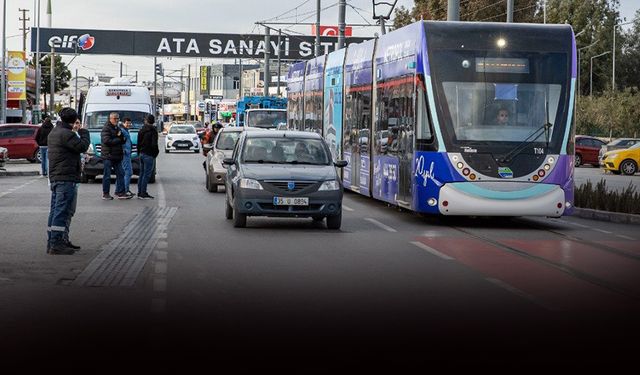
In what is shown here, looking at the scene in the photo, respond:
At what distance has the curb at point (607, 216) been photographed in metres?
24.1

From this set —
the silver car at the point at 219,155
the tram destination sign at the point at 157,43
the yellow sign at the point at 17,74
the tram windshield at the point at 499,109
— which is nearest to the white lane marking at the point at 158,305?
the tram windshield at the point at 499,109

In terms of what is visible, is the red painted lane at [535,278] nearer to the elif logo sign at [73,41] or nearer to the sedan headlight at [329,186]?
the sedan headlight at [329,186]

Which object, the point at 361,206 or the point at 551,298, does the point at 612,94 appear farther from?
the point at 551,298

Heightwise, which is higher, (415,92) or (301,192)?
(415,92)

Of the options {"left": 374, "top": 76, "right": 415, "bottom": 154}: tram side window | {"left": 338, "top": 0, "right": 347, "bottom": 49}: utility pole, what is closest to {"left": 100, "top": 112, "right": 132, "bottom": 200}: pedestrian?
{"left": 374, "top": 76, "right": 415, "bottom": 154}: tram side window

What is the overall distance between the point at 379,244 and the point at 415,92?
4.39 meters

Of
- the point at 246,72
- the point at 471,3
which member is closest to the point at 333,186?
the point at 471,3

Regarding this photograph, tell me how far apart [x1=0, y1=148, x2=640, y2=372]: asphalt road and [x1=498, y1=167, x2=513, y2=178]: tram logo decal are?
923mm

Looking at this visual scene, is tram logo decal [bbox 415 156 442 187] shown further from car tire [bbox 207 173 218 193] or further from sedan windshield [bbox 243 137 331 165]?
car tire [bbox 207 173 218 193]

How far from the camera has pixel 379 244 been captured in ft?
60.1

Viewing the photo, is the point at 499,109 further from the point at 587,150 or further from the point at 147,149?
the point at 587,150

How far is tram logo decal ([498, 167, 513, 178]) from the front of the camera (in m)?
21.2

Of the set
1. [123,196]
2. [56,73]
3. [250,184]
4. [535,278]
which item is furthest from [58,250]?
[56,73]

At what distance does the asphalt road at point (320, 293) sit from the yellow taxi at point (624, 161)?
31208 mm
